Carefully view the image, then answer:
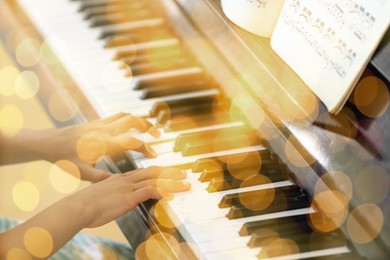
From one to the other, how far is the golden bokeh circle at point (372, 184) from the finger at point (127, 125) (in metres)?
0.53

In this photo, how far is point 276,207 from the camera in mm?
1315

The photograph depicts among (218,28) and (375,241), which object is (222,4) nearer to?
(218,28)

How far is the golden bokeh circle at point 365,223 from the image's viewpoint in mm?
1171

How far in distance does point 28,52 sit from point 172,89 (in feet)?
1.68

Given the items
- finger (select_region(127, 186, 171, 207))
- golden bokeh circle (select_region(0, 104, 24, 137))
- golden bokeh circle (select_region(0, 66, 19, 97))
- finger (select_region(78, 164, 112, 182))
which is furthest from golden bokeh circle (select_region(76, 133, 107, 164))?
golden bokeh circle (select_region(0, 66, 19, 97))

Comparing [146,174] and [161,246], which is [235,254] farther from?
[146,174]

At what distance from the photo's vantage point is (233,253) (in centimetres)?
121

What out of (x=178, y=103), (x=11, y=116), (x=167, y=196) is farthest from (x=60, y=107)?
(x=11, y=116)

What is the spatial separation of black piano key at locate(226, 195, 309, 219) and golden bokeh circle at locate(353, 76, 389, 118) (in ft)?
0.73

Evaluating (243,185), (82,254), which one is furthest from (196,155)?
(82,254)

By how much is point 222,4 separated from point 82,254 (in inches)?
26.6

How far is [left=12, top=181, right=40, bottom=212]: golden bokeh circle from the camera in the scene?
2463mm

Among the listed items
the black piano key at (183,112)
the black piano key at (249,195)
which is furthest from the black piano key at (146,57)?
the black piano key at (249,195)

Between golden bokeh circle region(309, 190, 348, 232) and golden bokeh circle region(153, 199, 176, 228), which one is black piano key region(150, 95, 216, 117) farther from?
golden bokeh circle region(309, 190, 348, 232)
